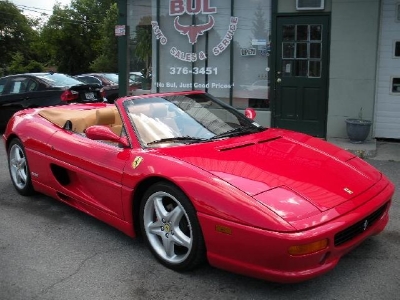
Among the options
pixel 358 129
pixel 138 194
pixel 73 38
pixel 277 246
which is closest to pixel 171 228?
pixel 138 194

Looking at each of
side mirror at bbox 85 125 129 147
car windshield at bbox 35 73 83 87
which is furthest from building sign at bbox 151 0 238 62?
side mirror at bbox 85 125 129 147

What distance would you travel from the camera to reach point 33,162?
16.4ft

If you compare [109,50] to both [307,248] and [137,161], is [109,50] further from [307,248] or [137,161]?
[307,248]

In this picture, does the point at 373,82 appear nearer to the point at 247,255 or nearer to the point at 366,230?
the point at 366,230

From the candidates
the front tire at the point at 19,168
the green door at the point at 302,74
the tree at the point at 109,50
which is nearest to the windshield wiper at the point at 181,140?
the front tire at the point at 19,168

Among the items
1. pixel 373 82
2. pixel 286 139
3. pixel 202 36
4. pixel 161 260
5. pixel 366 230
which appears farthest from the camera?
pixel 202 36

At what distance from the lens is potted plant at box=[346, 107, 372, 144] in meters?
8.05

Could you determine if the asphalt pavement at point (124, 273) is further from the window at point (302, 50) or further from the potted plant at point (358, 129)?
the window at point (302, 50)

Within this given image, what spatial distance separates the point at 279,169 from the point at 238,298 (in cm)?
94

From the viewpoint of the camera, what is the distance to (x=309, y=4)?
8.63 meters

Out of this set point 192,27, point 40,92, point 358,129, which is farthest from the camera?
point 40,92

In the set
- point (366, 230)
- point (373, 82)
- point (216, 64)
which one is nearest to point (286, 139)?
point (366, 230)

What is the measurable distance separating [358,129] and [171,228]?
5562 millimetres

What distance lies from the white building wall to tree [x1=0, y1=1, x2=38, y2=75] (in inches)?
1936
